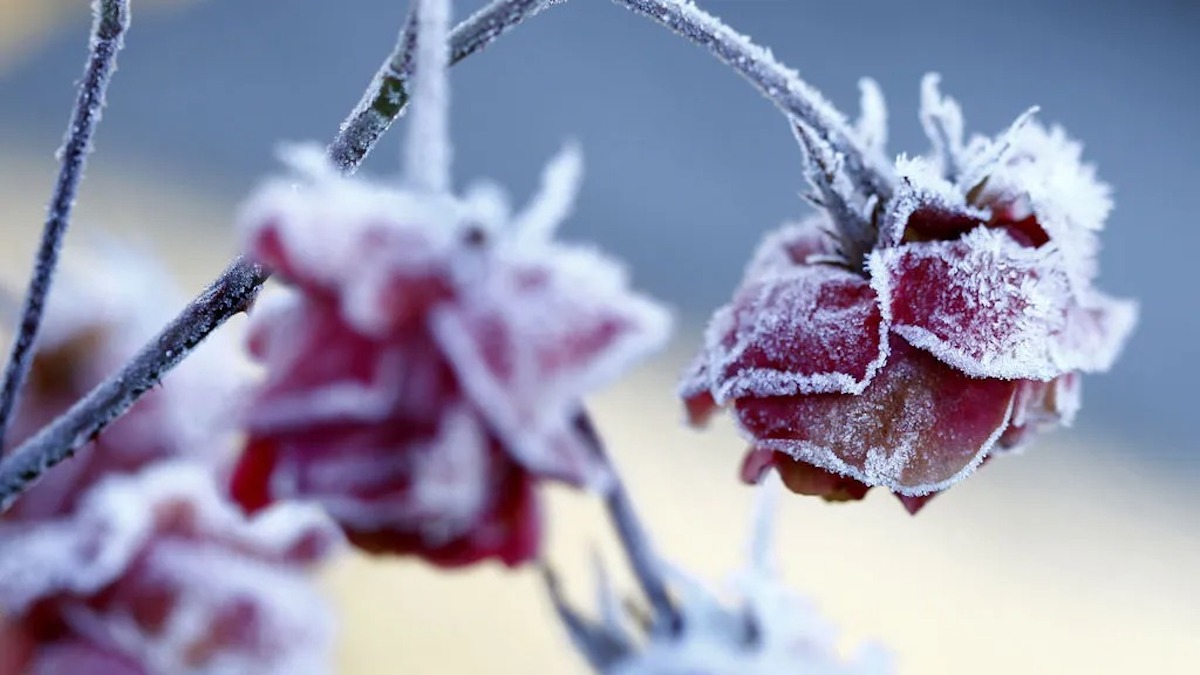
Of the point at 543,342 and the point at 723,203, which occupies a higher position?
the point at 723,203

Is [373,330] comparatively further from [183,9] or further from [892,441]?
[183,9]

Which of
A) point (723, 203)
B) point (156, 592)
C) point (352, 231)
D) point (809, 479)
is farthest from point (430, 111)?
point (723, 203)

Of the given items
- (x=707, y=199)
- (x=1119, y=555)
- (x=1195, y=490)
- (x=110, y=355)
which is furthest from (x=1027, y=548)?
(x=110, y=355)

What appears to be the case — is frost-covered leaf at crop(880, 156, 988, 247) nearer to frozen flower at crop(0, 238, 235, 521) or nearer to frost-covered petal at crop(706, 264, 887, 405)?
frost-covered petal at crop(706, 264, 887, 405)

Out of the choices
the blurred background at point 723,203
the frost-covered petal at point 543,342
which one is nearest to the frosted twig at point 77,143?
the frost-covered petal at point 543,342

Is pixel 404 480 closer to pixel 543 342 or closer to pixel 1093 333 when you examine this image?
pixel 543 342
